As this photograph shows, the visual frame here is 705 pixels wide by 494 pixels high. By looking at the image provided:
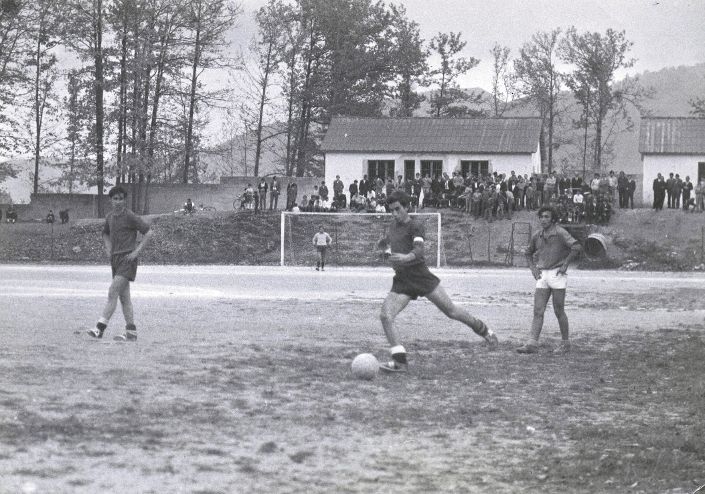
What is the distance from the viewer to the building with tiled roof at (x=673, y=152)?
164 ft

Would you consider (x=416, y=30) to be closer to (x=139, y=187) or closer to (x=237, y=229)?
(x=139, y=187)

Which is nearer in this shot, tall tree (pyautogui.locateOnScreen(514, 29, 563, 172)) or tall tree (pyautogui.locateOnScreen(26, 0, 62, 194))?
tall tree (pyautogui.locateOnScreen(26, 0, 62, 194))

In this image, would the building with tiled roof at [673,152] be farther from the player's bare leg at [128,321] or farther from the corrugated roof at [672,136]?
the player's bare leg at [128,321]

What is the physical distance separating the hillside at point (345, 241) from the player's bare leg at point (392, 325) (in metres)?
26.7

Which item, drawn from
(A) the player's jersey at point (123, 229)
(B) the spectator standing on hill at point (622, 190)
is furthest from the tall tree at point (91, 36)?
(A) the player's jersey at point (123, 229)

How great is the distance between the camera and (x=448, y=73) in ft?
222

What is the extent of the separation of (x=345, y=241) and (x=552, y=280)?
28118mm

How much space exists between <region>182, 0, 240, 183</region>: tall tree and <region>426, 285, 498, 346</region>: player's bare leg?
149 ft

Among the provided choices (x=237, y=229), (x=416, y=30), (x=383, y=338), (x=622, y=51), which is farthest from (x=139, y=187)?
(x=383, y=338)

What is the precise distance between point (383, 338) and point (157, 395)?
575cm

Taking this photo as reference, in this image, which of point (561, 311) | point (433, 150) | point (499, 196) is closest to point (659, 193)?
point (499, 196)

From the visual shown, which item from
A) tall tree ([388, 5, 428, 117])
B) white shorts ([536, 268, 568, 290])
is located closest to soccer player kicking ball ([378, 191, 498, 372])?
white shorts ([536, 268, 568, 290])

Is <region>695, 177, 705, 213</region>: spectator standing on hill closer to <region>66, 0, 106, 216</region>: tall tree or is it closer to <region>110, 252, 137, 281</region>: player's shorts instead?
<region>66, 0, 106, 216</region>: tall tree

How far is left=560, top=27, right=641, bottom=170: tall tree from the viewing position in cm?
6650
